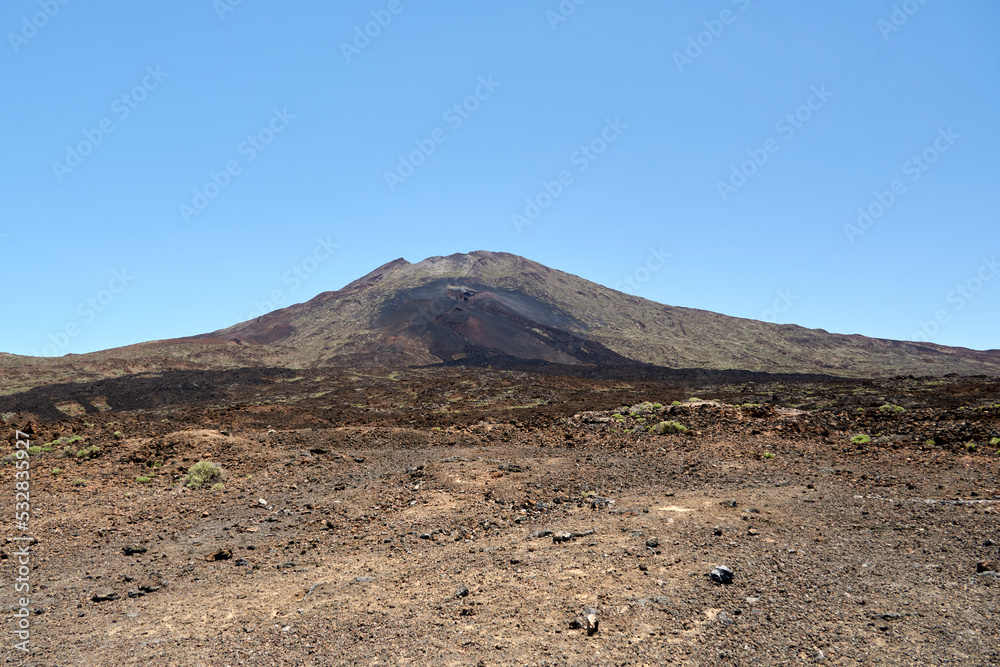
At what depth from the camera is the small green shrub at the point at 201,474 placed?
1319 centimetres

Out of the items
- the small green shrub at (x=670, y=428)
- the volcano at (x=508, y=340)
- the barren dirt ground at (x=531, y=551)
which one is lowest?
the barren dirt ground at (x=531, y=551)

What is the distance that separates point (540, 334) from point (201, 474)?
8592 cm

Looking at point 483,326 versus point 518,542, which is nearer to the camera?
point 518,542

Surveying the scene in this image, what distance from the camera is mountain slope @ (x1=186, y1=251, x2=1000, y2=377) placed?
8700 cm

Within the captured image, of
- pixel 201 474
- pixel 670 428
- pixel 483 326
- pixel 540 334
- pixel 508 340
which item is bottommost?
pixel 201 474

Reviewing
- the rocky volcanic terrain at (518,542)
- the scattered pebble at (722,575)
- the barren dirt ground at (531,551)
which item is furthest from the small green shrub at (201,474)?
the scattered pebble at (722,575)

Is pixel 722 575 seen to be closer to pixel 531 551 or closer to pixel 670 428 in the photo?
pixel 531 551

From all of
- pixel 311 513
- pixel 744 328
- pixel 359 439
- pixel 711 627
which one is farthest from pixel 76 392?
pixel 744 328

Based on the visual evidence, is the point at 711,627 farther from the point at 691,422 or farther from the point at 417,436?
the point at 417,436

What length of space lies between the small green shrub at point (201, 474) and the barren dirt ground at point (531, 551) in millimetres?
237

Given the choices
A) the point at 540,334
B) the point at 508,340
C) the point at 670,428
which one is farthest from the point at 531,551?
the point at 540,334

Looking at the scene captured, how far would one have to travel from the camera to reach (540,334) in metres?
98.1

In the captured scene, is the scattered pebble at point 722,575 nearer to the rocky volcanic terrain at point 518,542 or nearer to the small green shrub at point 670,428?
the rocky volcanic terrain at point 518,542

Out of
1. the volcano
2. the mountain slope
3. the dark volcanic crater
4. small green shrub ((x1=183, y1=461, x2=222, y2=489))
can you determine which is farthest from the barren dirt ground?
the dark volcanic crater
